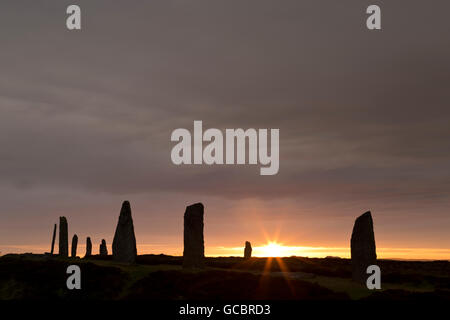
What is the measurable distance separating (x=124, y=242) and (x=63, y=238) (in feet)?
61.4

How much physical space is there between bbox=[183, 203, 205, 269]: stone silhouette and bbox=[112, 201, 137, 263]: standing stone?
582cm

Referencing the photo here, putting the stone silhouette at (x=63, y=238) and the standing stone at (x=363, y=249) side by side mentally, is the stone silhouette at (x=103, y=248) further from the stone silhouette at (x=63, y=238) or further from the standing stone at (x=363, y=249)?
the standing stone at (x=363, y=249)

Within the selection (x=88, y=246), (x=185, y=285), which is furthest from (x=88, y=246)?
(x=185, y=285)

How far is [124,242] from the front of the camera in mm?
45844

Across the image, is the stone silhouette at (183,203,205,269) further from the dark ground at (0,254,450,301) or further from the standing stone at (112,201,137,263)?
the standing stone at (112,201,137,263)

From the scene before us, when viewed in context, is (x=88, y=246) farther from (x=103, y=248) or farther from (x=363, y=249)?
(x=363, y=249)

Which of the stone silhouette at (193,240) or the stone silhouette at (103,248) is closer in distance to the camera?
the stone silhouette at (193,240)

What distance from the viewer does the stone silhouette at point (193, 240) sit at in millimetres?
42406

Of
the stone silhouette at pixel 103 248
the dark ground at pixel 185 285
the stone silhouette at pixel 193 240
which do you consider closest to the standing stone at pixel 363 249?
the dark ground at pixel 185 285

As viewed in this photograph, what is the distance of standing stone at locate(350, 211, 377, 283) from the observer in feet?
125

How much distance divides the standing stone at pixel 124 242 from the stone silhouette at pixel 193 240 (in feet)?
19.1

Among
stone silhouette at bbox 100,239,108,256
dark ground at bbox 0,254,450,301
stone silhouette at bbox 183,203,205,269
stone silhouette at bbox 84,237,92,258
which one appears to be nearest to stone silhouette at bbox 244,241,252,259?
stone silhouette at bbox 100,239,108,256
